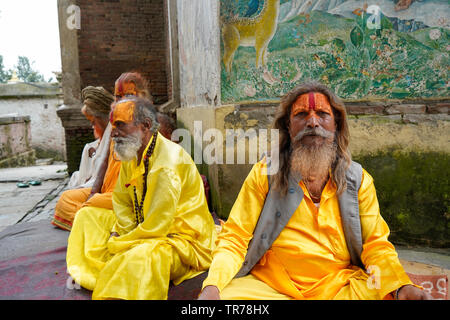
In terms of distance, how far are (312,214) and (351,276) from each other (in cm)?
40

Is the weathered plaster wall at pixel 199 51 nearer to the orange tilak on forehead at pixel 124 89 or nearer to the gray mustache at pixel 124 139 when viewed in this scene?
the orange tilak on forehead at pixel 124 89

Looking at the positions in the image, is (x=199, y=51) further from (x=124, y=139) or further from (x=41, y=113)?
(x=41, y=113)

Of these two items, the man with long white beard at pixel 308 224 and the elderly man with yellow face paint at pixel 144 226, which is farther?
the elderly man with yellow face paint at pixel 144 226

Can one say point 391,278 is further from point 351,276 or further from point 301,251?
point 301,251

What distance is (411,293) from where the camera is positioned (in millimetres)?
1666

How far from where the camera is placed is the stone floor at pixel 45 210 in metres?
3.38

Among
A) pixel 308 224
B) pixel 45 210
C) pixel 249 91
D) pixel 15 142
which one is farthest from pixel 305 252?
pixel 15 142

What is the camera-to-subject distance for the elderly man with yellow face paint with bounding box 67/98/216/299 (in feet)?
8.11

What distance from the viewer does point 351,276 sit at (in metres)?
1.99

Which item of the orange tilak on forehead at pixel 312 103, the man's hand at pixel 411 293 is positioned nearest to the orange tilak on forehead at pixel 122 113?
the orange tilak on forehead at pixel 312 103

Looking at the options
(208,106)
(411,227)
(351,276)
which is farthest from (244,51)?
(351,276)

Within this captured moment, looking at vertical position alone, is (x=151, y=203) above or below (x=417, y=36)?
below

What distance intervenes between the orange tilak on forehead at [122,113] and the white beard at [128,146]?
14cm

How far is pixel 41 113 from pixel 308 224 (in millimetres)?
25460
